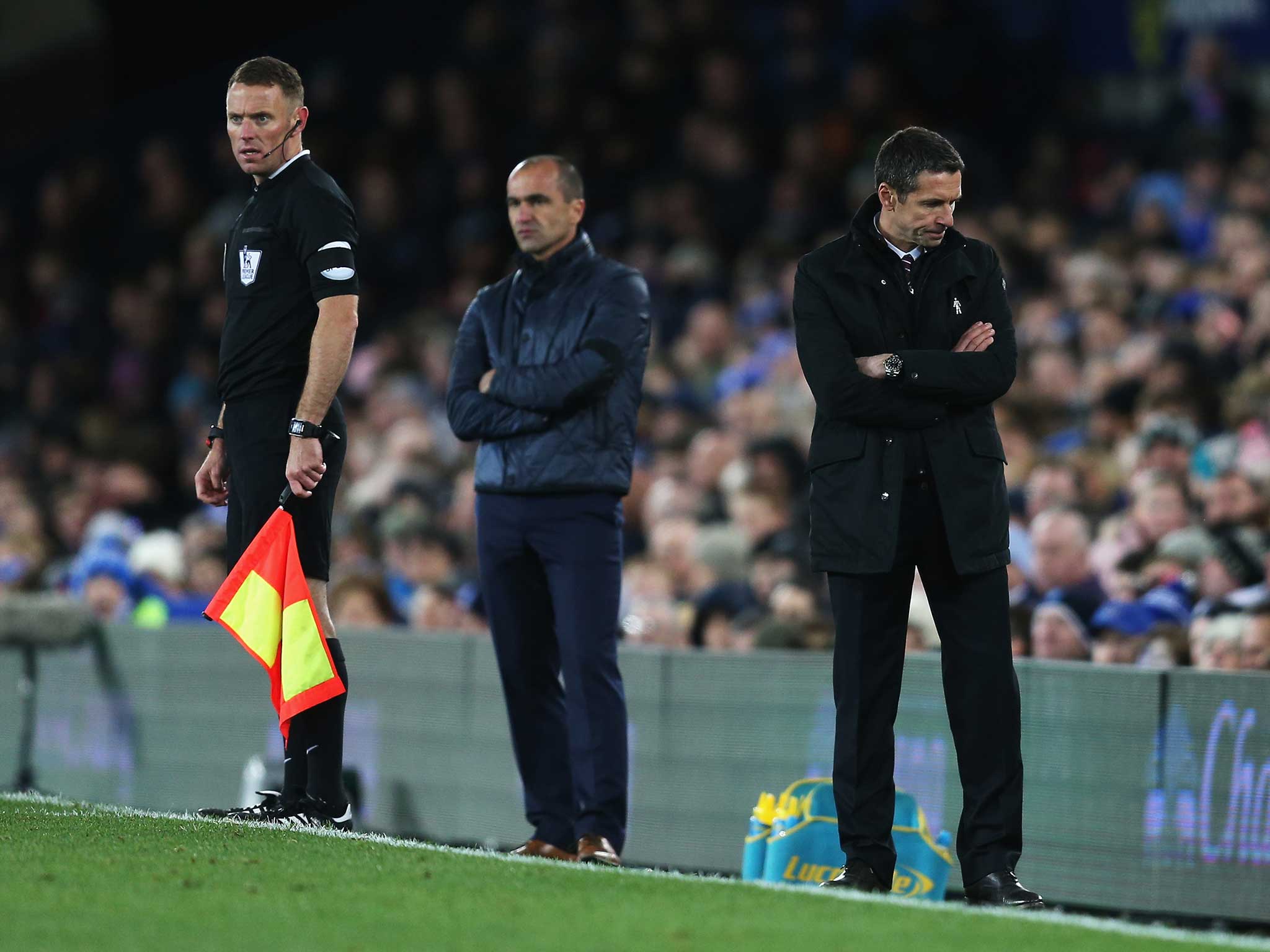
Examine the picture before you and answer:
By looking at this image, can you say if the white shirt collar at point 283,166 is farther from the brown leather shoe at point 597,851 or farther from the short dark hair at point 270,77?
the brown leather shoe at point 597,851

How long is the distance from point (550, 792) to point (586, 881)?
4.57ft

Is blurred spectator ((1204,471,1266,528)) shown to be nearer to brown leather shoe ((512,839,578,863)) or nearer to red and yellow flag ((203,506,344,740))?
brown leather shoe ((512,839,578,863))

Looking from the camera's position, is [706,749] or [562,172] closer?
[562,172]

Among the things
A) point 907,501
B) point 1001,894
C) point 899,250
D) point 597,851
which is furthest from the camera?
point 597,851

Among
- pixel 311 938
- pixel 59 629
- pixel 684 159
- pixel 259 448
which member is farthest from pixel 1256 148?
pixel 311 938

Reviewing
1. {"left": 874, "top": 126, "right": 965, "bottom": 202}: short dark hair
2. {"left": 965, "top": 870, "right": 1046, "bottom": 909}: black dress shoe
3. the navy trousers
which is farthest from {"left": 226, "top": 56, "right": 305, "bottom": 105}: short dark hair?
{"left": 965, "top": 870, "right": 1046, "bottom": 909}: black dress shoe

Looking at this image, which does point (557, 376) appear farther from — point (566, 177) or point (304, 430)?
point (304, 430)

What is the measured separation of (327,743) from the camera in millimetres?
6047

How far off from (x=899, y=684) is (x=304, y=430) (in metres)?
1.79

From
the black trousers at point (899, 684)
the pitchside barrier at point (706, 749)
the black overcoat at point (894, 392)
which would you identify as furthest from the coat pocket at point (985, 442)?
the pitchside barrier at point (706, 749)

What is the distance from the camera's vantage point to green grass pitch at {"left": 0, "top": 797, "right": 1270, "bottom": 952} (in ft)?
14.1

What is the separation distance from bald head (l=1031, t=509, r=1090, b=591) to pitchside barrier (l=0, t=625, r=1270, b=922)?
115 centimetres

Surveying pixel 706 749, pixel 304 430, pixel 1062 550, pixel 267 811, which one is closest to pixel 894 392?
pixel 304 430

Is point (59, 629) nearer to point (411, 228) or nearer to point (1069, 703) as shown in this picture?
point (1069, 703)
